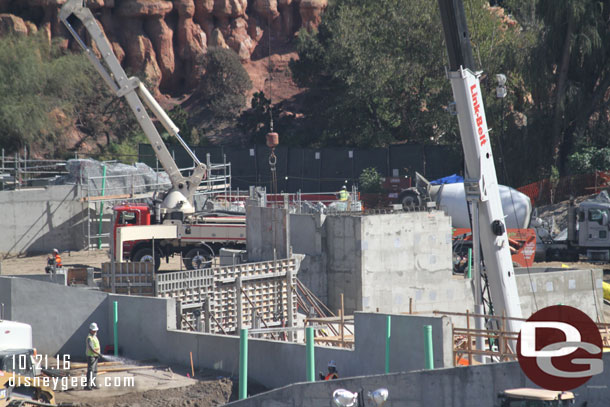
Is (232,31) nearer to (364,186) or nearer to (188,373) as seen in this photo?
(364,186)

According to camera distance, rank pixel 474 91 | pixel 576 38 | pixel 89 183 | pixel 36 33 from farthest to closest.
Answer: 1. pixel 36 33
2. pixel 576 38
3. pixel 89 183
4. pixel 474 91

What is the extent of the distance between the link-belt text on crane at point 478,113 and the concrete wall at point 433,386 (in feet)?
18.0

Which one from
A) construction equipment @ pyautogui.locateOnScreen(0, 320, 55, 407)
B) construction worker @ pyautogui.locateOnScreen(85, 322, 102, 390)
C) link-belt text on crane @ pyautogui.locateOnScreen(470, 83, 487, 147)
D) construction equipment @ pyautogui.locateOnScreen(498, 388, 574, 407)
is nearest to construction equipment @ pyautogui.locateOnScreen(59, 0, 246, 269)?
construction worker @ pyautogui.locateOnScreen(85, 322, 102, 390)

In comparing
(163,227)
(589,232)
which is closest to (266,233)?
(163,227)

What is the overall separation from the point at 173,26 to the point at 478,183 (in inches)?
2473

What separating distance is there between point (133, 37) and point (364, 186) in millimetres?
31545

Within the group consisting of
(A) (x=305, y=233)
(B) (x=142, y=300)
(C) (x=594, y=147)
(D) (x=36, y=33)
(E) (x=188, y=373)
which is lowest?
(E) (x=188, y=373)

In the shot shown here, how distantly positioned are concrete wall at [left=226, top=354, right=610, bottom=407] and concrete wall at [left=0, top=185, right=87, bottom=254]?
90.6 ft

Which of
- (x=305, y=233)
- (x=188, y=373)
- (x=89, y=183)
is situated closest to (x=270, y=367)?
(x=188, y=373)

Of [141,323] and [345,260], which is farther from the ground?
[345,260]

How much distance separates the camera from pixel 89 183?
42938 millimetres

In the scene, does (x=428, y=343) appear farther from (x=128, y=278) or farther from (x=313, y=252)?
(x=313, y=252)

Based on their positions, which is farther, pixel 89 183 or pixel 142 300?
pixel 89 183

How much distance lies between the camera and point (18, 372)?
711 inches
